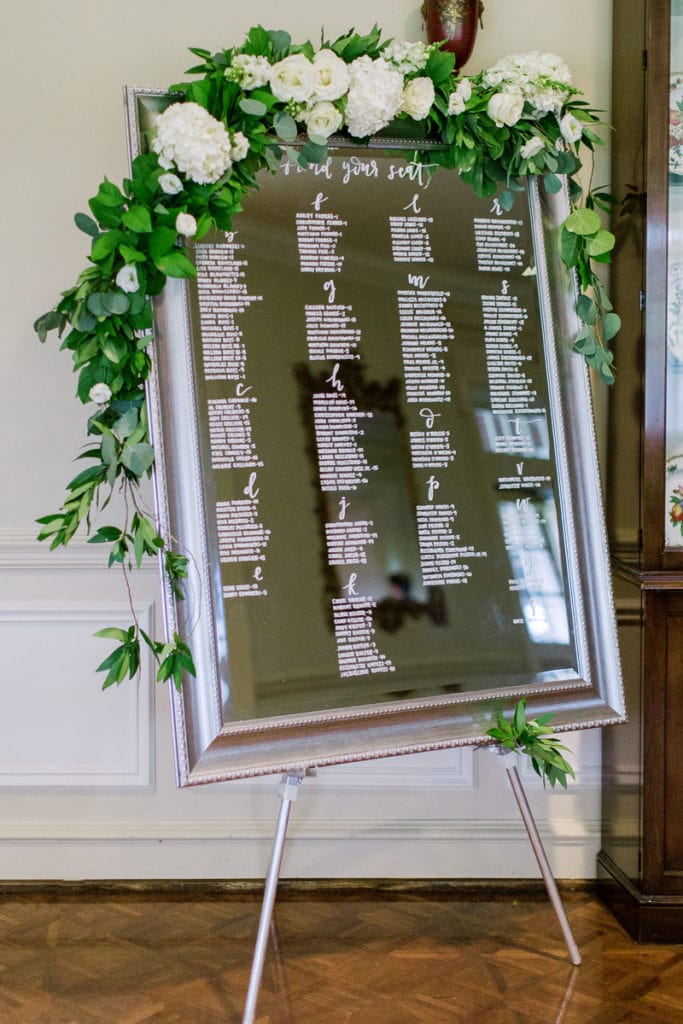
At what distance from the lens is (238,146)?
1969mm

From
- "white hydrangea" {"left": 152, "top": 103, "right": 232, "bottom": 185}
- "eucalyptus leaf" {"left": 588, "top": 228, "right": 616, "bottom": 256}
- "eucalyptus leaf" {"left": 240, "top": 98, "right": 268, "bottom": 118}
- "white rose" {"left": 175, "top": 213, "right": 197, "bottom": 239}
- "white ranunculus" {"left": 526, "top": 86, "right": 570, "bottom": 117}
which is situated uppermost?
"white ranunculus" {"left": 526, "top": 86, "right": 570, "bottom": 117}

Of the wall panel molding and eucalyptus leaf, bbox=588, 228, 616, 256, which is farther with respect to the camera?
the wall panel molding

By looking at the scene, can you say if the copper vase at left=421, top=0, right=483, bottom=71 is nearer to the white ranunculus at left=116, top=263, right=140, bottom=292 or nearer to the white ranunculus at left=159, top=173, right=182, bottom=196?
the white ranunculus at left=159, top=173, right=182, bottom=196

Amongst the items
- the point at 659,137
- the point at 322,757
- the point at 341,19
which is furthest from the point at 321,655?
the point at 341,19

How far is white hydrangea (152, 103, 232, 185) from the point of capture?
1.87 m

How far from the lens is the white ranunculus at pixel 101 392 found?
6.38ft

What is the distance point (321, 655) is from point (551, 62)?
1.36 meters

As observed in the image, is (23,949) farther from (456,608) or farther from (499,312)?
(499,312)

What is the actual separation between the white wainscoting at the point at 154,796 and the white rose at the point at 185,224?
113 centimetres

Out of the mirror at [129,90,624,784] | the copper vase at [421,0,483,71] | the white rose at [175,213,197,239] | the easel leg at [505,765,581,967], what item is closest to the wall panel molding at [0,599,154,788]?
the mirror at [129,90,624,784]

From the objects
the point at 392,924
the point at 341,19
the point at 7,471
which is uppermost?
the point at 341,19

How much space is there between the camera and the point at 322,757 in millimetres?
1962

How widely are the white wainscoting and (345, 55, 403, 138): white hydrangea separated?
1.34 metres

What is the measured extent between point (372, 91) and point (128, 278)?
64cm
